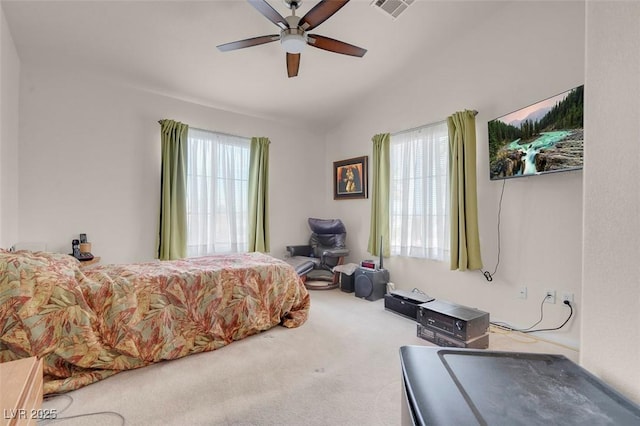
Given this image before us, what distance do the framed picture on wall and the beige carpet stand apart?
94.3 inches

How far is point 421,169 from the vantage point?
3.70 meters

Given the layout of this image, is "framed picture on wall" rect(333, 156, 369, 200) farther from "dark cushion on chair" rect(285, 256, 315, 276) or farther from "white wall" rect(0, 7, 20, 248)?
"white wall" rect(0, 7, 20, 248)

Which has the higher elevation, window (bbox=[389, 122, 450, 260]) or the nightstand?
window (bbox=[389, 122, 450, 260])

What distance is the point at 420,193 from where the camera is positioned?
12.2 feet

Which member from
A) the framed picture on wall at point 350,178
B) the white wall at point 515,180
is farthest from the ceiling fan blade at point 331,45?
the framed picture on wall at point 350,178

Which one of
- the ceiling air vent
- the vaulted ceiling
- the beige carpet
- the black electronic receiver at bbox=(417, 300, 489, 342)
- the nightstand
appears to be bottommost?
the beige carpet

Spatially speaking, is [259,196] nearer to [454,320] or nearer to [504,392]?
[454,320]

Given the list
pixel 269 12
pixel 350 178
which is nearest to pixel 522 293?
pixel 350 178

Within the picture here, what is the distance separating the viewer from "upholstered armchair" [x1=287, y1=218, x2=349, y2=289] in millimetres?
4320

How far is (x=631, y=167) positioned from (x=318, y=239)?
4.23 metres

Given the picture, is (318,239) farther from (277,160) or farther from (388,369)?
(388,369)

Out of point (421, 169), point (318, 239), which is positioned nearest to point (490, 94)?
point (421, 169)

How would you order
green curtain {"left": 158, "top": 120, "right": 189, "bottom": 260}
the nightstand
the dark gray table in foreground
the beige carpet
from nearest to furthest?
the dark gray table in foreground, the nightstand, the beige carpet, green curtain {"left": 158, "top": 120, "right": 189, "bottom": 260}

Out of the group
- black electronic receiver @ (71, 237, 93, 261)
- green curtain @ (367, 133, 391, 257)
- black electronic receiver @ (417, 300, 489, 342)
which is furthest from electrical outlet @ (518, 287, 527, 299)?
black electronic receiver @ (71, 237, 93, 261)
